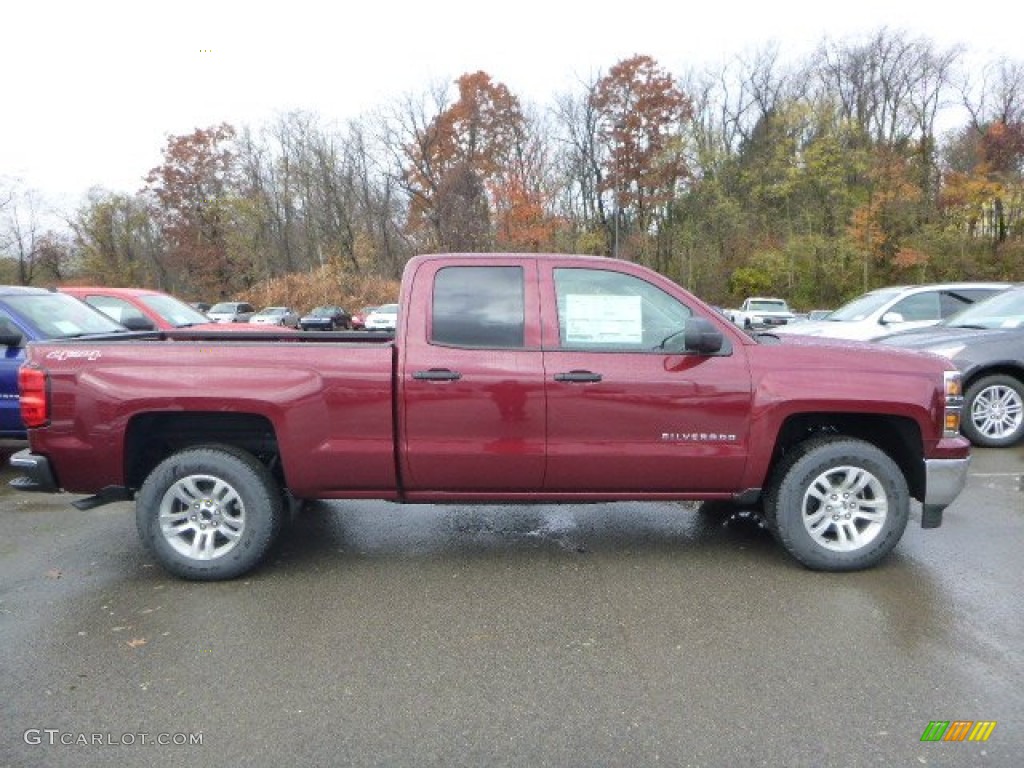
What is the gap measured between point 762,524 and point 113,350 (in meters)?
4.53

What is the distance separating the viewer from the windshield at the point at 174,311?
31.1ft

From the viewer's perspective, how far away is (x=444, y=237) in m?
44.4

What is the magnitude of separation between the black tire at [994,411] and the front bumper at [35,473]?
8.48 m

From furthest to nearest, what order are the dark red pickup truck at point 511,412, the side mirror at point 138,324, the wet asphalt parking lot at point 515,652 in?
the side mirror at point 138,324, the dark red pickup truck at point 511,412, the wet asphalt parking lot at point 515,652

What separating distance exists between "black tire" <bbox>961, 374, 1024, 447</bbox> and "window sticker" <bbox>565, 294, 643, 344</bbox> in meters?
5.45

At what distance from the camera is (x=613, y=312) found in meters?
4.17

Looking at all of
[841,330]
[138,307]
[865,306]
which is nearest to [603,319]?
[841,330]

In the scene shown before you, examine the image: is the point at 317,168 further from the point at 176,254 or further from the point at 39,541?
the point at 39,541

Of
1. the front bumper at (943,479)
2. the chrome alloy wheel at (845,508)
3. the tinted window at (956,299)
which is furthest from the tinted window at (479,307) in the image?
the tinted window at (956,299)

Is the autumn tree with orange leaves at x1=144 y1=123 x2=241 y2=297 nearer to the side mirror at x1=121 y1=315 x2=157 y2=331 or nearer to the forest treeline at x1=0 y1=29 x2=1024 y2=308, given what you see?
the forest treeline at x1=0 y1=29 x2=1024 y2=308

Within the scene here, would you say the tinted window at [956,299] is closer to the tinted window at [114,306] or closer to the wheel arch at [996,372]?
the wheel arch at [996,372]

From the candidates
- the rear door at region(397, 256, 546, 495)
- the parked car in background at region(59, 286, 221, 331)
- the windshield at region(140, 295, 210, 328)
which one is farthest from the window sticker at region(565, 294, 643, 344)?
the windshield at region(140, 295, 210, 328)

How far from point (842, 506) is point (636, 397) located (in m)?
1.44

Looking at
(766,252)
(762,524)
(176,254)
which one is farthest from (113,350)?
(176,254)
